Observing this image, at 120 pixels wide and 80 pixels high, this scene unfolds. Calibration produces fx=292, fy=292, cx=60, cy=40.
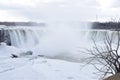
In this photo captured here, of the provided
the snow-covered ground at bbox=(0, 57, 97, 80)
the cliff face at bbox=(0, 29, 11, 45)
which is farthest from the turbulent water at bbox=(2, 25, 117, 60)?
the snow-covered ground at bbox=(0, 57, 97, 80)

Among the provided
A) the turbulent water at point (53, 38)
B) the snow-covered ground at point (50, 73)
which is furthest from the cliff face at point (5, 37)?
the snow-covered ground at point (50, 73)

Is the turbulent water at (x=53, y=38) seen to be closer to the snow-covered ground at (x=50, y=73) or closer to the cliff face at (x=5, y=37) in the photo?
the cliff face at (x=5, y=37)

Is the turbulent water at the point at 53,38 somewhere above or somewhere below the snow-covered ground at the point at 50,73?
below

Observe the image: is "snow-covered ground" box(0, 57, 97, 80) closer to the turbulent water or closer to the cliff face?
the turbulent water

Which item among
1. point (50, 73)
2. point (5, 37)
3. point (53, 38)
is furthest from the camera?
point (53, 38)

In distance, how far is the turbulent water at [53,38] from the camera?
3186cm

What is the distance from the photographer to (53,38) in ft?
124

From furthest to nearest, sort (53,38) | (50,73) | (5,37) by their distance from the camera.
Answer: (53,38), (5,37), (50,73)

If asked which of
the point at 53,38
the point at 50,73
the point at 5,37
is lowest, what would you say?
the point at 53,38

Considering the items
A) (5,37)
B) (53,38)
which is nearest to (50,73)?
(5,37)

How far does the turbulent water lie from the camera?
105ft

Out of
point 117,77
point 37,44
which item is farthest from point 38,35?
point 117,77

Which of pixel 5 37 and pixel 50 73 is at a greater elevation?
pixel 50 73

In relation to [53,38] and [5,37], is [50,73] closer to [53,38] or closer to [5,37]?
[5,37]
